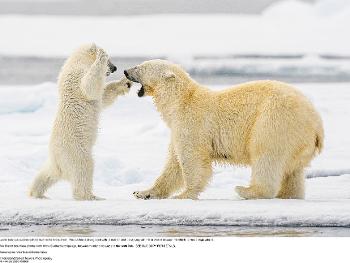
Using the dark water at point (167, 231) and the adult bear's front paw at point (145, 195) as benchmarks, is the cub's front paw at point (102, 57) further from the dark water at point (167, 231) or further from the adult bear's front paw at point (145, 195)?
the dark water at point (167, 231)

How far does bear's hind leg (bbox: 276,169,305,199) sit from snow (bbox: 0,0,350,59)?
25.0ft

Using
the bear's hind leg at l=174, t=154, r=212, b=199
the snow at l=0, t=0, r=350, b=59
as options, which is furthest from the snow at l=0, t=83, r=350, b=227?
the snow at l=0, t=0, r=350, b=59

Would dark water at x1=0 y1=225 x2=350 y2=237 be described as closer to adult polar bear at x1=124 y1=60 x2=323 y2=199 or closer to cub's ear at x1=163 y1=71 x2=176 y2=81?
adult polar bear at x1=124 y1=60 x2=323 y2=199

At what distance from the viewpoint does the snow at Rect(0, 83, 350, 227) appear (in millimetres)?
4156

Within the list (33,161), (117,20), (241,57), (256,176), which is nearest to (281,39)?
(241,57)

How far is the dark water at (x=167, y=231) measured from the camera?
397 cm

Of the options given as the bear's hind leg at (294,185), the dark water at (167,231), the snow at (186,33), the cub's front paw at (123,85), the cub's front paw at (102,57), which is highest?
the snow at (186,33)

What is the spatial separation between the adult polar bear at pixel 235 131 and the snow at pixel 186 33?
7.34m

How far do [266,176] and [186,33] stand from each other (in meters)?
9.42

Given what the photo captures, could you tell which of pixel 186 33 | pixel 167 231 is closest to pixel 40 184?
pixel 167 231

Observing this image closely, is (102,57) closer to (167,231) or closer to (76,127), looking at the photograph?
(76,127)

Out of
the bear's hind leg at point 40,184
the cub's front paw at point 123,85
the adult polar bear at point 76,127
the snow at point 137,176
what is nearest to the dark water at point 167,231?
the snow at point 137,176

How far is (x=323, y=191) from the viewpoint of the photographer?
201 inches

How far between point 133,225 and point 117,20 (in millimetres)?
10193
